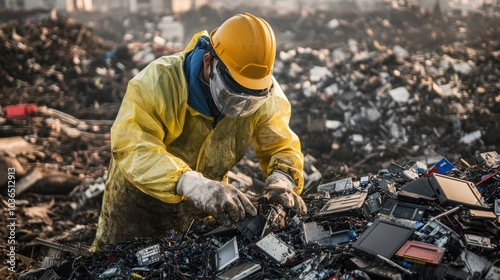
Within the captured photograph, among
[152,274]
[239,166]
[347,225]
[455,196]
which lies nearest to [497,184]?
[455,196]

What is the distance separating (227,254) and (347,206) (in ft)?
2.66

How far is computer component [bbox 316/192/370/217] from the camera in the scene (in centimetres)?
289

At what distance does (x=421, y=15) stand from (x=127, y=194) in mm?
16096

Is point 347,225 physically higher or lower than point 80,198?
higher

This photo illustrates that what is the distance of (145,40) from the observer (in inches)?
656

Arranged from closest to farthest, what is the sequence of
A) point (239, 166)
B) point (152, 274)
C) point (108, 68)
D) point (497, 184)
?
point (152, 274)
point (497, 184)
point (239, 166)
point (108, 68)

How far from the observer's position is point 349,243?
271 cm

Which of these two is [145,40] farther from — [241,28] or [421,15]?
[241,28]

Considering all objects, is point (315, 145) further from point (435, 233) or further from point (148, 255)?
point (148, 255)

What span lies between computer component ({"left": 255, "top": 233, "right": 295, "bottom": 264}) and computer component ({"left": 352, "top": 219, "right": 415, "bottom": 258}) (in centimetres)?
38

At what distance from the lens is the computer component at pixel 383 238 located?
2.52 metres

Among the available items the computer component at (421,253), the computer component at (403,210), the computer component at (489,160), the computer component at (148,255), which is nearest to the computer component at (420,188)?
the computer component at (403,210)

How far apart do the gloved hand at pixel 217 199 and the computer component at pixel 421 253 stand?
0.92m

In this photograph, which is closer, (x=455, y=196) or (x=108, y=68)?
(x=455, y=196)
